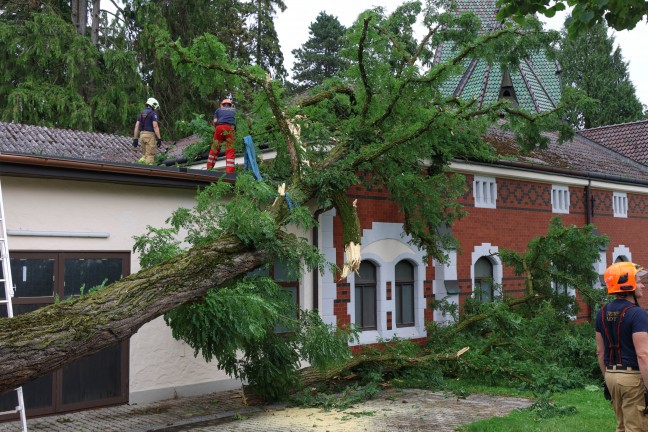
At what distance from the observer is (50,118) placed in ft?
85.0

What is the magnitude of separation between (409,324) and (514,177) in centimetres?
503

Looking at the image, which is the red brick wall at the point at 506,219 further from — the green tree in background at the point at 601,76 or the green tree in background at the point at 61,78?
the green tree in background at the point at 601,76

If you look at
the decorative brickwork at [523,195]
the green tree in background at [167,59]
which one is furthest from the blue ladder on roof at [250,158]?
the green tree in background at [167,59]

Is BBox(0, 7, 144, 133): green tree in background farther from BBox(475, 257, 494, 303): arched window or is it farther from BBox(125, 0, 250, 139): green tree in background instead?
BBox(475, 257, 494, 303): arched window

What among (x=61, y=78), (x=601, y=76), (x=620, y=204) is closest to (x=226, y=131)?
(x=620, y=204)

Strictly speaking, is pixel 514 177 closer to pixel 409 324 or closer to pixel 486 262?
pixel 486 262

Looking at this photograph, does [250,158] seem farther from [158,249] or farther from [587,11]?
[587,11]

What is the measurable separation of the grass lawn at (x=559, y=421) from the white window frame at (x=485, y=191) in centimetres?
750

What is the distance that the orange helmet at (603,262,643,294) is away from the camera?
574cm

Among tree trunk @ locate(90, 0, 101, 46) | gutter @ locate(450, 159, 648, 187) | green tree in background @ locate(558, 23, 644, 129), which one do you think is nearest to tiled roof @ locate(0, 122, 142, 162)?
gutter @ locate(450, 159, 648, 187)

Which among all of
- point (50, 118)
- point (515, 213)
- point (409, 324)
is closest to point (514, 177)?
point (515, 213)

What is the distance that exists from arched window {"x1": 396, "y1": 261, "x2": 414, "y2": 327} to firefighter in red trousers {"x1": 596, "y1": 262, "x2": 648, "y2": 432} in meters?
9.09

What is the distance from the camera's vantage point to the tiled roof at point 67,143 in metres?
17.9

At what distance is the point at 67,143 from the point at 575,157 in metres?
14.8
